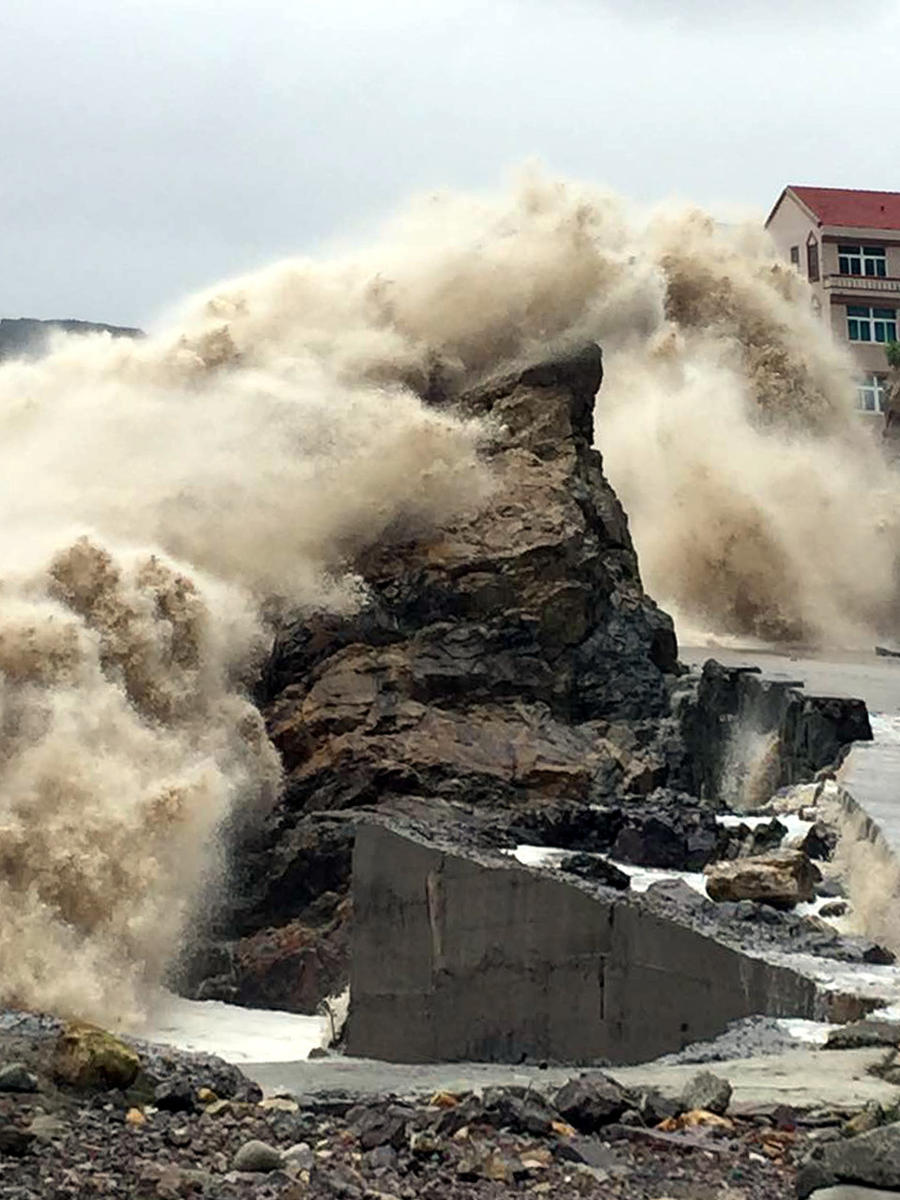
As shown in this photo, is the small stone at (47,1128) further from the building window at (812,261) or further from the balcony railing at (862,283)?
the building window at (812,261)

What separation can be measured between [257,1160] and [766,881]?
7807 mm

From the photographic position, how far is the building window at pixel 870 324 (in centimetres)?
4806

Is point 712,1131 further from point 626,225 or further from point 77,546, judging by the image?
point 626,225

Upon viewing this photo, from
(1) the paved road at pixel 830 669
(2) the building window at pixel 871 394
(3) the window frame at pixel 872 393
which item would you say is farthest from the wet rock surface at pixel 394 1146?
(2) the building window at pixel 871 394

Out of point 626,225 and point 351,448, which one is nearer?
point 351,448

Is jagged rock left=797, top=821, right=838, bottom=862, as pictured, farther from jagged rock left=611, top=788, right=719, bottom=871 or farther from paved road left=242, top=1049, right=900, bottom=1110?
paved road left=242, top=1049, right=900, bottom=1110

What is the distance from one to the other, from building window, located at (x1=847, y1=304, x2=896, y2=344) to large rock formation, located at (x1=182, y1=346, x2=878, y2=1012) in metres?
28.8

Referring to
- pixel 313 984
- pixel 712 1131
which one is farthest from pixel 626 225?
pixel 712 1131

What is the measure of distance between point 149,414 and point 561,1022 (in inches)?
472

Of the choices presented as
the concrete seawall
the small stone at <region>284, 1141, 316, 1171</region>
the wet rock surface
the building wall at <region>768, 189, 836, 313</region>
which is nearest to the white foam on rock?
the concrete seawall

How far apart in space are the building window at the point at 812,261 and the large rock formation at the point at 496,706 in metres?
29.6

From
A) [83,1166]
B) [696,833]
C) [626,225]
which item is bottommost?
[83,1166]

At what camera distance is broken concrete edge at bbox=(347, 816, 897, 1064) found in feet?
34.3

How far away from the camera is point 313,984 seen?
14055 millimetres
